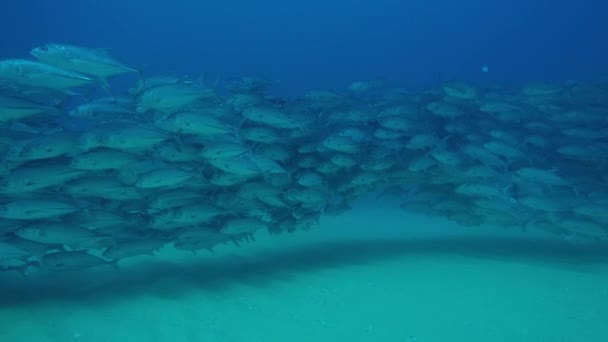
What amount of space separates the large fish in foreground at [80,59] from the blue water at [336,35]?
32.2 metres

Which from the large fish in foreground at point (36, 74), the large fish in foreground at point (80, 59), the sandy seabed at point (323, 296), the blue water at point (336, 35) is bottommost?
the sandy seabed at point (323, 296)

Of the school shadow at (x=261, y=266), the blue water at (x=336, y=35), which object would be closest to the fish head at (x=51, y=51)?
the school shadow at (x=261, y=266)

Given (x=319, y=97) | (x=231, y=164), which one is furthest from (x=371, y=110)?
(x=231, y=164)

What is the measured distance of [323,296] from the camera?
553 cm

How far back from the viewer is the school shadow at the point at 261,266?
5473 millimetres

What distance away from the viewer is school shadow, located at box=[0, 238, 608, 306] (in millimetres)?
5473

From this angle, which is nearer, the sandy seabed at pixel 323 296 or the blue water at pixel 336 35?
the sandy seabed at pixel 323 296

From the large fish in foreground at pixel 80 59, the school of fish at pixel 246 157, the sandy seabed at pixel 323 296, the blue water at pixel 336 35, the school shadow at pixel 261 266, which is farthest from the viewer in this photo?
the blue water at pixel 336 35

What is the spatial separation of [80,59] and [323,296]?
4.26 metres

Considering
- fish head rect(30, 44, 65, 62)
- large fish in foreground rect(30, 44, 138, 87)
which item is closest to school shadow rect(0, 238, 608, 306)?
large fish in foreground rect(30, 44, 138, 87)

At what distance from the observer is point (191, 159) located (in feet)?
18.5

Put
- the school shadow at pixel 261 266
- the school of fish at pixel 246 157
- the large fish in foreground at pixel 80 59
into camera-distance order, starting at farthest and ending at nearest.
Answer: the school shadow at pixel 261 266 < the large fish in foreground at pixel 80 59 < the school of fish at pixel 246 157

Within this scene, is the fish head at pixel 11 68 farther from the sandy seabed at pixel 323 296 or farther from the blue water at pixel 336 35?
the blue water at pixel 336 35

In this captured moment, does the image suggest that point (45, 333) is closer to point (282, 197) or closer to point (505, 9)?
point (282, 197)
